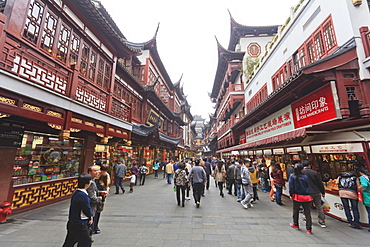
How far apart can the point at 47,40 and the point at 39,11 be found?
0.87 m

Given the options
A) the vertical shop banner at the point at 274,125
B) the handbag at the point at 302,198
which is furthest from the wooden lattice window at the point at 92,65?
the vertical shop banner at the point at 274,125

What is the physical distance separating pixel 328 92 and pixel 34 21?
951 centimetres

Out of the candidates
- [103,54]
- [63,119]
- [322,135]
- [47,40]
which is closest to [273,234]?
[322,135]

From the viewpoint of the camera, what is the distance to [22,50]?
15.1 ft

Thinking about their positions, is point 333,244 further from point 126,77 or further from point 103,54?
point 126,77

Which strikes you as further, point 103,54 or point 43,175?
point 103,54

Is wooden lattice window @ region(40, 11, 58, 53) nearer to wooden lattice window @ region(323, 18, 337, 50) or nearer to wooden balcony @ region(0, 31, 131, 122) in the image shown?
wooden balcony @ region(0, 31, 131, 122)

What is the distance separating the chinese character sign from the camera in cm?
527

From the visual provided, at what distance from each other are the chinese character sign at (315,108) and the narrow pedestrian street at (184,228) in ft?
10.5

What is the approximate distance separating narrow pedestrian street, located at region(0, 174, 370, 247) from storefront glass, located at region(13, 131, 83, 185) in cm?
134

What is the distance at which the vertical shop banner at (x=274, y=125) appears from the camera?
317 inches

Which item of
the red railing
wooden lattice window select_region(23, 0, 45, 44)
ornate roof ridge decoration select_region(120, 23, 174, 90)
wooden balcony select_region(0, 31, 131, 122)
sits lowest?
wooden balcony select_region(0, 31, 131, 122)

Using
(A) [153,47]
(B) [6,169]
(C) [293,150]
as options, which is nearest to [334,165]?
(C) [293,150]

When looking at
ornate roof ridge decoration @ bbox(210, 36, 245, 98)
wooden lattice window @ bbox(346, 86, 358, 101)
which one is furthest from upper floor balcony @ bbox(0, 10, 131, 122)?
ornate roof ridge decoration @ bbox(210, 36, 245, 98)
